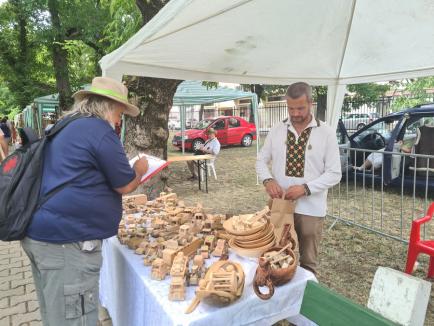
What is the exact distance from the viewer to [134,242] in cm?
208

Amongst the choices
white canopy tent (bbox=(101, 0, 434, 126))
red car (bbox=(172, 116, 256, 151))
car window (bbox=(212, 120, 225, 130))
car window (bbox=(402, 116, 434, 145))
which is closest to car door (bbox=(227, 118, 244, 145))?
red car (bbox=(172, 116, 256, 151))

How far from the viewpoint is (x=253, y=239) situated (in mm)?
1740

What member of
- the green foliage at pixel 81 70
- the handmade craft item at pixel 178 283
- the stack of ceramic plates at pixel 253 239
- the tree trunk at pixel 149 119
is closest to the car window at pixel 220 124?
the green foliage at pixel 81 70

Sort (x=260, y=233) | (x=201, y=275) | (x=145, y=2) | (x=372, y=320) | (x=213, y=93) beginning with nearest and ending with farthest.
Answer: (x=372, y=320), (x=201, y=275), (x=260, y=233), (x=145, y=2), (x=213, y=93)

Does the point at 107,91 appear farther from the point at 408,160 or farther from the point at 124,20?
the point at 408,160

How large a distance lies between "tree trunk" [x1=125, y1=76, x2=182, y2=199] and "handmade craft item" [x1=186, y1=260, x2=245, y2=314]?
3.55 metres

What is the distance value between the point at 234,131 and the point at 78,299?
15.2 metres

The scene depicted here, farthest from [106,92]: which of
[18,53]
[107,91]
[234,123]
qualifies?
[18,53]

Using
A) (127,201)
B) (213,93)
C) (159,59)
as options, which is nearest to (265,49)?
(159,59)

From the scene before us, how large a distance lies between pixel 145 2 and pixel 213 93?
27.5ft

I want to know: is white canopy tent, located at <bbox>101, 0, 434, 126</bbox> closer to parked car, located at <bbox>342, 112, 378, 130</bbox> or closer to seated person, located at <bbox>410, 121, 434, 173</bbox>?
seated person, located at <bbox>410, 121, 434, 173</bbox>

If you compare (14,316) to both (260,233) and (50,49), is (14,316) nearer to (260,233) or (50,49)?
(260,233)

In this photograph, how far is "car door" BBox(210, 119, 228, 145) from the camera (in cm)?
1620

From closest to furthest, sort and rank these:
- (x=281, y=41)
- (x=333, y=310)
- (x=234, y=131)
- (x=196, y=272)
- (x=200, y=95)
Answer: (x=333, y=310) → (x=196, y=272) → (x=281, y=41) → (x=200, y=95) → (x=234, y=131)
